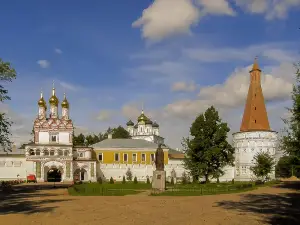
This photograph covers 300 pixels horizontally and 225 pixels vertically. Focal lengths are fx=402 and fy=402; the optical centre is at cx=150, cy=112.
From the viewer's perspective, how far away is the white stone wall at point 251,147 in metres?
66.9

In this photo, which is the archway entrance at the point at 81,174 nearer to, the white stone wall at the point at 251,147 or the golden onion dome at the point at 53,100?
the golden onion dome at the point at 53,100

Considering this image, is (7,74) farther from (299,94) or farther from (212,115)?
(212,115)

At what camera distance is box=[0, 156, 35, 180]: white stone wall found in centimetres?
5784

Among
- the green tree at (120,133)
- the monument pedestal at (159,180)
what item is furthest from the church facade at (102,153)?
the green tree at (120,133)

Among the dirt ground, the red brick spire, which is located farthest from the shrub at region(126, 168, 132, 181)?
the dirt ground

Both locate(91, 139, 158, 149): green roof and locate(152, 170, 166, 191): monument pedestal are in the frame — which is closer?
locate(152, 170, 166, 191): monument pedestal

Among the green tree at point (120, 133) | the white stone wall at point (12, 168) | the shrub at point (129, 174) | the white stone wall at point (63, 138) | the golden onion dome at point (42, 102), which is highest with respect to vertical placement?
the golden onion dome at point (42, 102)

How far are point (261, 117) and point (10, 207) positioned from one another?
183 ft

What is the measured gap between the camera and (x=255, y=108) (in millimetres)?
71250

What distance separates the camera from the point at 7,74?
26.7 meters

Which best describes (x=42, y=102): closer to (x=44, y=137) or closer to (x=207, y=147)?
(x=44, y=137)

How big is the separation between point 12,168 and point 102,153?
1339cm

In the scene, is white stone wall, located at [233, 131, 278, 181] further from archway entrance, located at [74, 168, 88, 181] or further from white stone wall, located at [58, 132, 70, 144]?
white stone wall, located at [58, 132, 70, 144]

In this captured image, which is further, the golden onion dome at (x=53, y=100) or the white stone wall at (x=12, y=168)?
the golden onion dome at (x=53, y=100)
